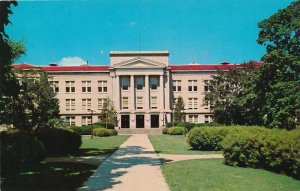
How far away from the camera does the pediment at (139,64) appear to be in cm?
7388

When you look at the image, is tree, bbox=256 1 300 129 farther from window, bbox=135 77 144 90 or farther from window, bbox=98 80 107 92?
window, bbox=98 80 107 92

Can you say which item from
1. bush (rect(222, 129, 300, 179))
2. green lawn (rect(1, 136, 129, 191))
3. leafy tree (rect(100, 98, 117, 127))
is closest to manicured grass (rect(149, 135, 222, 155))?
bush (rect(222, 129, 300, 179))

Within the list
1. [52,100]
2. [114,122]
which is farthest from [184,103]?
[52,100]

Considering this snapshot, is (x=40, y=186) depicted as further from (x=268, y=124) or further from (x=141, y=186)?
(x=268, y=124)

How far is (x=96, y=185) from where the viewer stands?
11.6 m

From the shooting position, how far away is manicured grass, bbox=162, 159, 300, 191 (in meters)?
10.7

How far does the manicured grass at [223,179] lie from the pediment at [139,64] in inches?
2317

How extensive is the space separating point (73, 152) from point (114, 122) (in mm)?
43526

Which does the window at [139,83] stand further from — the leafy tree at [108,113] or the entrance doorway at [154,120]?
the leafy tree at [108,113]

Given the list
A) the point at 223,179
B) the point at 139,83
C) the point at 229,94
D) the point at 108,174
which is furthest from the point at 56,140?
the point at 139,83

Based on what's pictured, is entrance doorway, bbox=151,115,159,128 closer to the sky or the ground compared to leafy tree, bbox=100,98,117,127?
Result: closer to the ground

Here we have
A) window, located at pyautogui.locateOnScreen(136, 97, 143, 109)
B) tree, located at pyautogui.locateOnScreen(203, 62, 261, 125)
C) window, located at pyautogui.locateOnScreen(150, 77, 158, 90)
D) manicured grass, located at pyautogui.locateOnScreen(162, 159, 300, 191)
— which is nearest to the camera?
manicured grass, located at pyautogui.locateOnScreen(162, 159, 300, 191)

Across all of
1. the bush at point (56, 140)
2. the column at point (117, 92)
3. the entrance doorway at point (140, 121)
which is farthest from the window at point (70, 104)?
the bush at point (56, 140)

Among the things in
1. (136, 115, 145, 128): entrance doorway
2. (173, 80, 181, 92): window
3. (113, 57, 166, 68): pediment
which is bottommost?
(136, 115, 145, 128): entrance doorway
